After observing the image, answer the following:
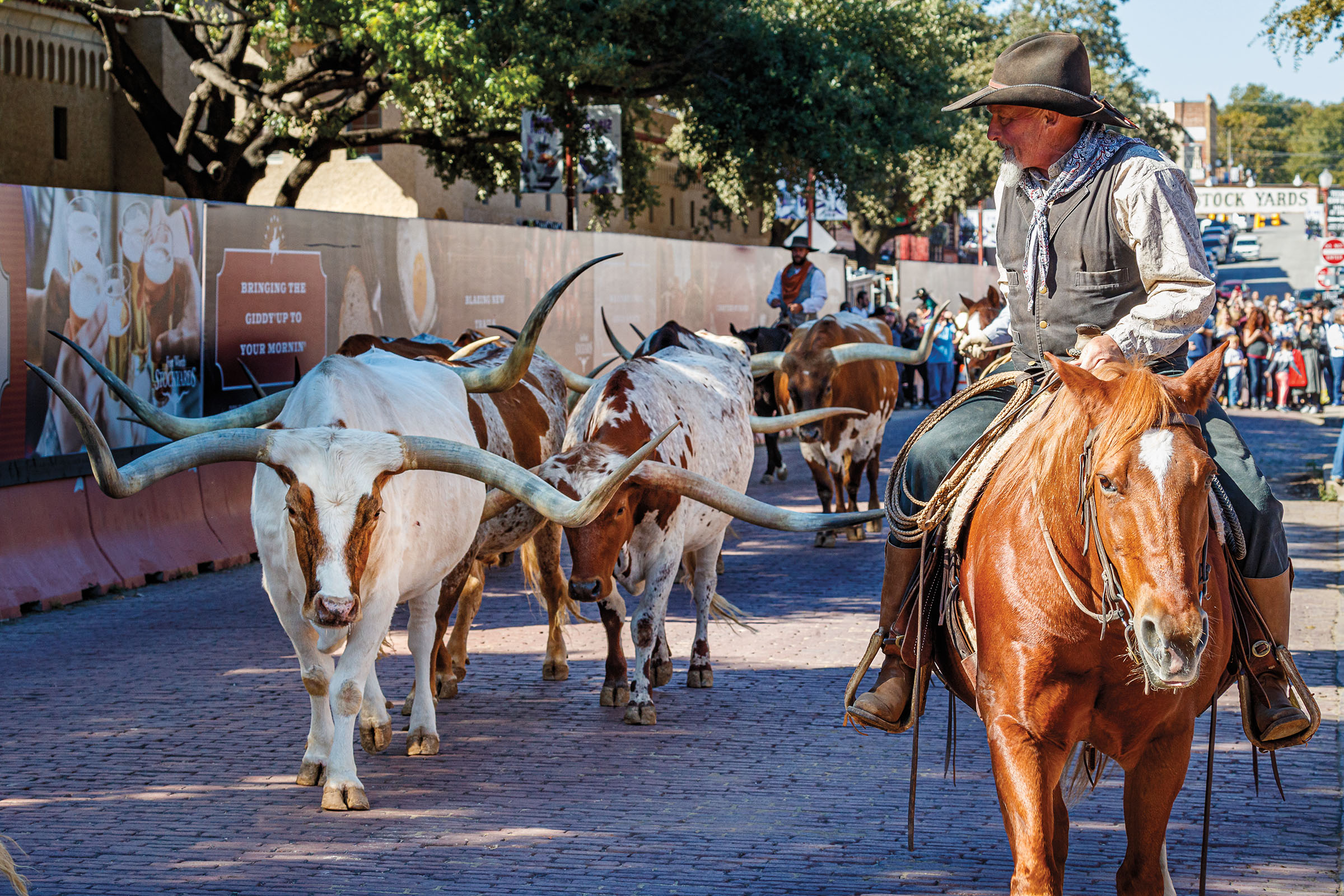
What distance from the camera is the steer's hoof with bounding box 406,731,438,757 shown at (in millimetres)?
6680

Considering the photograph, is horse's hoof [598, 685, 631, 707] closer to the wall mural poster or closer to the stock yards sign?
the wall mural poster

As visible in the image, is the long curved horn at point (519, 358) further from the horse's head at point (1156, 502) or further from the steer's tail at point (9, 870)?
the steer's tail at point (9, 870)

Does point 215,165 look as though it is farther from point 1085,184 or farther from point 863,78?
point 1085,184

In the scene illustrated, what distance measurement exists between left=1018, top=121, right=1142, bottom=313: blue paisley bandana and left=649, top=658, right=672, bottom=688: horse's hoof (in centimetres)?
373

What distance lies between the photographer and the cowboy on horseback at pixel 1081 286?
4.12 metres

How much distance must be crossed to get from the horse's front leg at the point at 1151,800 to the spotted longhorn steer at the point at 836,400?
8333mm

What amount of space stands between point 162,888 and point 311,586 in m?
1.22

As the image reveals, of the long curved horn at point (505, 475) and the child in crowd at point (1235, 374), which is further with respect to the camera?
the child in crowd at point (1235, 374)

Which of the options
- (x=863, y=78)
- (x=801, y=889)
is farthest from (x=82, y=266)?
(x=863, y=78)

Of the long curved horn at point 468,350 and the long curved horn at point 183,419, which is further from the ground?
the long curved horn at point 468,350

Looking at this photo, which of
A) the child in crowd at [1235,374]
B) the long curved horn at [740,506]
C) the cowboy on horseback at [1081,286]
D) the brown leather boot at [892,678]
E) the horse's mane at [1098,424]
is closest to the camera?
the horse's mane at [1098,424]

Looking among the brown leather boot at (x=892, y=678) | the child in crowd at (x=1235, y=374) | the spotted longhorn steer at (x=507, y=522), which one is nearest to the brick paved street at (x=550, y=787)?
the spotted longhorn steer at (x=507, y=522)

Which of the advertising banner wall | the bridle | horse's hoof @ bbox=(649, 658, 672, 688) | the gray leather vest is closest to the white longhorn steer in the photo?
horse's hoof @ bbox=(649, 658, 672, 688)

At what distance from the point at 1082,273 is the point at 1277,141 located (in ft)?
510
